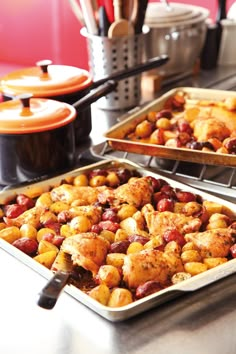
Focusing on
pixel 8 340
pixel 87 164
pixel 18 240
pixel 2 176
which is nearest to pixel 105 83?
pixel 87 164

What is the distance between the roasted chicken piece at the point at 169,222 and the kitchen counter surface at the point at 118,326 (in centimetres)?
14

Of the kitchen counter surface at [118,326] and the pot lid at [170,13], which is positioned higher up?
the pot lid at [170,13]

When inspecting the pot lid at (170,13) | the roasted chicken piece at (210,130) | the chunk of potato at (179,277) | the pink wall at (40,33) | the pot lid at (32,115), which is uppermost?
the pot lid at (170,13)

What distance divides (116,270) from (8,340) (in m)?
0.21

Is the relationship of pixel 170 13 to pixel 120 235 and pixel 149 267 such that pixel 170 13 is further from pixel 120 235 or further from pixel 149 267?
pixel 149 267

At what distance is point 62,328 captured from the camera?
3.21 feet

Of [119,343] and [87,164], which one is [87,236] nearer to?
[119,343]

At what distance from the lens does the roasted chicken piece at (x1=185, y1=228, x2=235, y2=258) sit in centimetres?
111

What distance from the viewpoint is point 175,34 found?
7.07 ft

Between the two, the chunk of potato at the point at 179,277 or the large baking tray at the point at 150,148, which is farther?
the large baking tray at the point at 150,148

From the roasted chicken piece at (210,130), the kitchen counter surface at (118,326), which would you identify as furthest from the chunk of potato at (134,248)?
the roasted chicken piece at (210,130)

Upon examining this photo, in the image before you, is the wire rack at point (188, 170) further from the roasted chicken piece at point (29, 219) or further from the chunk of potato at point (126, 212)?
the roasted chicken piece at point (29, 219)

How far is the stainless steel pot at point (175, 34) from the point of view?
2.14 meters

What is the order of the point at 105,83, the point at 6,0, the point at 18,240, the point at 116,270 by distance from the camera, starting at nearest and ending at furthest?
1. the point at 116,270
2. the point at 18,240
3. the point at 105,83
4. the point at 6,0
